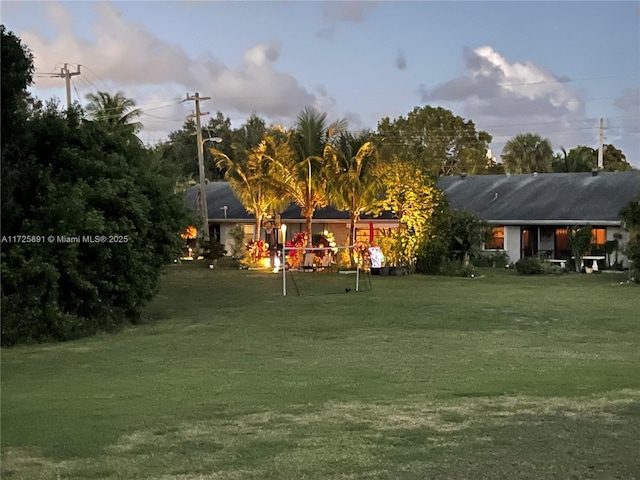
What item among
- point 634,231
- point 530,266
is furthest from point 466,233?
point 634,231

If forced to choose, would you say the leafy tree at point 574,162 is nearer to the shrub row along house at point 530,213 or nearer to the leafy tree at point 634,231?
the shrub row along house at point 530,213

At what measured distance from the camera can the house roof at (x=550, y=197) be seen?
3316 cm

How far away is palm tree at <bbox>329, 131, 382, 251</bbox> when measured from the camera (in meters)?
32.0

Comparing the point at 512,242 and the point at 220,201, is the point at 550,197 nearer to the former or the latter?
the point at 512,242

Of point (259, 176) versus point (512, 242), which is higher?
point (259, 176)

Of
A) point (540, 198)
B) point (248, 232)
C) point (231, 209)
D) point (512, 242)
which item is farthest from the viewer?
point (231, 209)

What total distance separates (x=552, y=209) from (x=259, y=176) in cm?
1269

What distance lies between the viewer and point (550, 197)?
35.6 m

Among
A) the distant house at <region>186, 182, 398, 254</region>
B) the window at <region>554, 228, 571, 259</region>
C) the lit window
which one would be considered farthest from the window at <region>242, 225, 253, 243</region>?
the lit window

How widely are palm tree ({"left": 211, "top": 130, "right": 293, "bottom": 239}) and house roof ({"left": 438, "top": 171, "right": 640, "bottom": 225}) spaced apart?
28.5 ft

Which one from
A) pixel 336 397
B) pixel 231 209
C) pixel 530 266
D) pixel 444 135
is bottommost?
pixel 336 397

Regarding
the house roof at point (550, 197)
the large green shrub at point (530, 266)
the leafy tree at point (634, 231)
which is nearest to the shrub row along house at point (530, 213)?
the house roof at point (550, 197)

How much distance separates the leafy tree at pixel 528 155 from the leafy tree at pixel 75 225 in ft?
133

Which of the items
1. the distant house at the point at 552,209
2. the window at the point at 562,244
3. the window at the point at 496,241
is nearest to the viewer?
the distant house at the point at 552,209
